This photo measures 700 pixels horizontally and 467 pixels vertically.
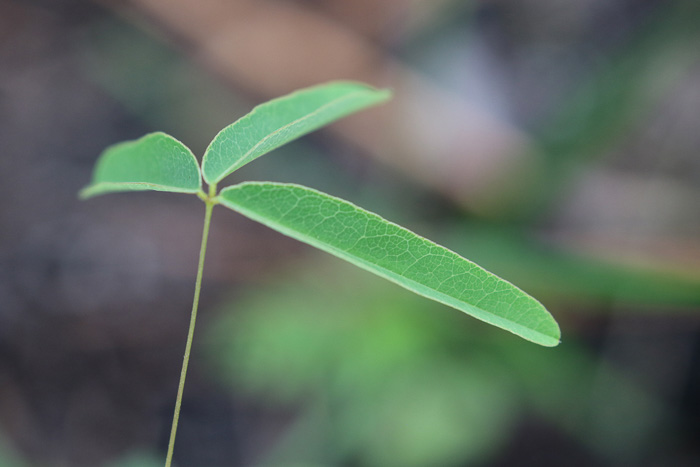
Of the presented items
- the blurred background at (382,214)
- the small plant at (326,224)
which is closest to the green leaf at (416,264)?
the small plant at (326,224)

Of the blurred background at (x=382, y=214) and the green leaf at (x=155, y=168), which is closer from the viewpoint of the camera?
the green leaf at (x=155, y=168)

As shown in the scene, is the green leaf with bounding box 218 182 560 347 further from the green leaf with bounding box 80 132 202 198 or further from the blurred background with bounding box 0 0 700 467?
the blurred background with bounding box 0 0 700 467

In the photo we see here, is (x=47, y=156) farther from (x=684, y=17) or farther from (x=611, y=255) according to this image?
(x=684, y=17)

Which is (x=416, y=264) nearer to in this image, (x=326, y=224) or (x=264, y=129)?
(x=326, y=224)

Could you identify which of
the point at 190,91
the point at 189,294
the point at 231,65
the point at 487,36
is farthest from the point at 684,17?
the point at 189,294

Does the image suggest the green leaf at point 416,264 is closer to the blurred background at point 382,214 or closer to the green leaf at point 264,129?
the green leaf at point 264,129

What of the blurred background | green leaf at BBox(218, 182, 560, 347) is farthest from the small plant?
the blurred background
